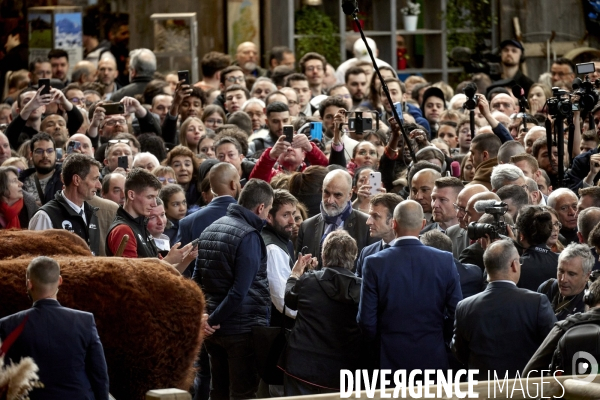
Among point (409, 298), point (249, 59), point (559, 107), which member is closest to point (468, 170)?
point (559, 107)

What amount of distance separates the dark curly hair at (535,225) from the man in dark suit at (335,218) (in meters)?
1.38

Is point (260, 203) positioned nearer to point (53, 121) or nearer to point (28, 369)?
point (28, 369)

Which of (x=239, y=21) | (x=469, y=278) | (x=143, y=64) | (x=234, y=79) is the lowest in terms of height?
(x=469, y=278)

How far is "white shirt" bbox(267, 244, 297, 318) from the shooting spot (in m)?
7.13

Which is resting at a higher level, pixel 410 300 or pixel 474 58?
pixel 474 58

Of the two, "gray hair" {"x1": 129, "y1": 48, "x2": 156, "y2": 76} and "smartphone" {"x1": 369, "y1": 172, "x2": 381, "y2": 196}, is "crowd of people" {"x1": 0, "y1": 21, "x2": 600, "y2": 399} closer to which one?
"smartphone" {"x1": 369, "y1": 172, "x2": 381, "y2": 196}

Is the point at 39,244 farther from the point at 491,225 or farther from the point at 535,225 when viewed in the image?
the point at 535,225

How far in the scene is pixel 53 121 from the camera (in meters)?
10.5

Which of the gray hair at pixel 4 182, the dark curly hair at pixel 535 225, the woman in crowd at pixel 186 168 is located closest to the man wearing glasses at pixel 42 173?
the woman in crowd at pixel 186 168

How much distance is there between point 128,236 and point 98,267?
134cm

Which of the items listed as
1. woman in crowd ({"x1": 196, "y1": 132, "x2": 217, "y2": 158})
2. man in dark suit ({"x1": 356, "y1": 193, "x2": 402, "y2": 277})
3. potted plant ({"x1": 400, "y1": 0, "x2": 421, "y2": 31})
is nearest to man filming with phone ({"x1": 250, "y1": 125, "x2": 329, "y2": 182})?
woman in crowd ({"x1": 196, "y1": 132, "x2": 217, "y2": 158})

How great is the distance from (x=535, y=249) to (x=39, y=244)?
8.59ft

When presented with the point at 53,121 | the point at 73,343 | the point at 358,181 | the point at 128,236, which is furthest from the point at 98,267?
the point at 53,121

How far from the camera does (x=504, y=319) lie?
5.74 m
